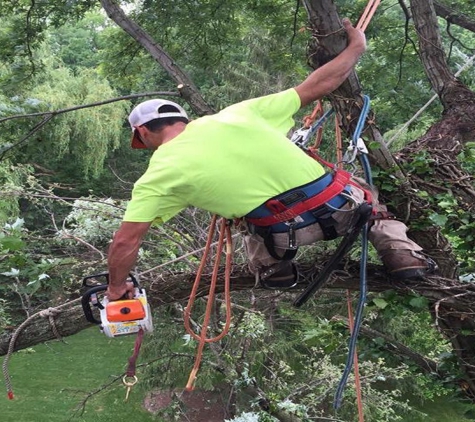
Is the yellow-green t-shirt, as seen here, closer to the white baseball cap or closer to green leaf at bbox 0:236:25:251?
the white baseball cap

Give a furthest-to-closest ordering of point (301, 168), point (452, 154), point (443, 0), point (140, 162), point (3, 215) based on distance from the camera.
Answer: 1. point (140, 162)
2. point (3, 215)
3. point (443, 0)
4. point (452, 154)
5. point (301, 168)

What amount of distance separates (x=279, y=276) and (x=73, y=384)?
1090 cm

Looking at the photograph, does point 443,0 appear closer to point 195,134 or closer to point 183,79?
point 183,79

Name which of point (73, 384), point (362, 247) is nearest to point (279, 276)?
point (362, 247)

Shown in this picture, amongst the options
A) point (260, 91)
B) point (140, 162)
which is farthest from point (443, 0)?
point (140, 162)

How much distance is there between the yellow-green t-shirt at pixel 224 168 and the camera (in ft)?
6.21

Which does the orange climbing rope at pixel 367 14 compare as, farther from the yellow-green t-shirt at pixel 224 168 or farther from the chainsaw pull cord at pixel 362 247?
the yellow-green t-shirt at pixel 224 168

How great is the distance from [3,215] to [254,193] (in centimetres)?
806

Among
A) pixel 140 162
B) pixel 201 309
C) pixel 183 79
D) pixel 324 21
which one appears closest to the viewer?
pixel 324 21

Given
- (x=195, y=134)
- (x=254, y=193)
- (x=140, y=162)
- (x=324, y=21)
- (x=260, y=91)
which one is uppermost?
(x=324, y=21)

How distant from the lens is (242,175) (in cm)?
196

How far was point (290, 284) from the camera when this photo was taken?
8.21 feet

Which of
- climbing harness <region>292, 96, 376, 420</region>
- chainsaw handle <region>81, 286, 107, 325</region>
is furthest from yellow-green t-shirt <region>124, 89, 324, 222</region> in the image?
chainsaw handle <region>81, 286, 107, 325</region>

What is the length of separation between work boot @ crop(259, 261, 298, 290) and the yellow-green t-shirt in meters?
0.45
